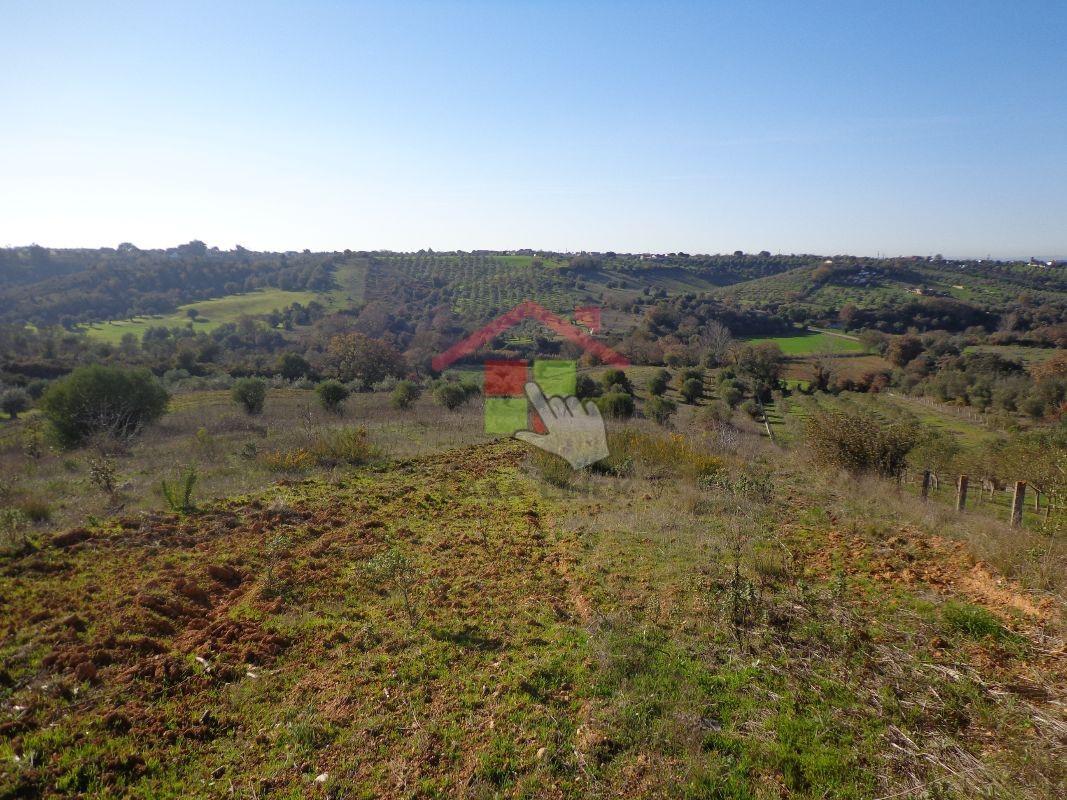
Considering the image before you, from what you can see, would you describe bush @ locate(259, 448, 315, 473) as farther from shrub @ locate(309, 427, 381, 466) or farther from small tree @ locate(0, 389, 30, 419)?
small tree @ locate(0, 389, 30, 419)

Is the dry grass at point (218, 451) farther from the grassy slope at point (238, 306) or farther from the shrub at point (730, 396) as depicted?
the grassy slope at point (238, 306)

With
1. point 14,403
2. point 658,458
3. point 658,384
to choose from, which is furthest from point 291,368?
point 658,458

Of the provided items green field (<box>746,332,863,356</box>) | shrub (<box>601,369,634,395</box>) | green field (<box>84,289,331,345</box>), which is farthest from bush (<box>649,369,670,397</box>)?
green field (<box>84,289,331,345</box>)

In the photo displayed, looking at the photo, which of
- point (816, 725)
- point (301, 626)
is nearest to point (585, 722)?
point (816, 725)

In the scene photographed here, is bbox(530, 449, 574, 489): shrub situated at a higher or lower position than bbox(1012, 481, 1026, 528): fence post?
lower

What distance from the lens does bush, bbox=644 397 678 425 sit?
23.0m

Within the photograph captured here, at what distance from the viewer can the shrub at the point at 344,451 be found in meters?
12.1

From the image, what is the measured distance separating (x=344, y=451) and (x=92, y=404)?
451 inches

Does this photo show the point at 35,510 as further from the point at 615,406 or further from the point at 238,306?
Result: the point at 238,306

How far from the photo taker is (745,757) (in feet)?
10.6

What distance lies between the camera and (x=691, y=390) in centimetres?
3291

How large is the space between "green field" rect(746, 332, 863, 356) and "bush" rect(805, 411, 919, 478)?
42241 mm

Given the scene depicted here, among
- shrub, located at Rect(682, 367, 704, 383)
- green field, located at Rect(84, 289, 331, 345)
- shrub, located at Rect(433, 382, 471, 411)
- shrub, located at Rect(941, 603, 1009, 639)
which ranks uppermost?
green field, located at Rect(84, 289, 331, 345)

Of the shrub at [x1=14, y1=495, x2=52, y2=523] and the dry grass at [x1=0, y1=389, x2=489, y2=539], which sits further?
the dry grass at [x1=0, y1=389, x2=489, y2=539]
